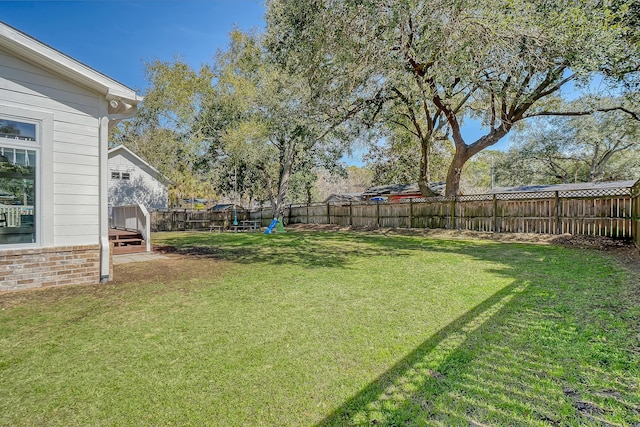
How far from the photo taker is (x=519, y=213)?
1149 cm

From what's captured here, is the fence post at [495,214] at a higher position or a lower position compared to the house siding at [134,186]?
lower

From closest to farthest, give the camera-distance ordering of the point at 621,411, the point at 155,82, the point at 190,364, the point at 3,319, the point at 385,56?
the point at 621,411 < the point at 190,364 < the point at 3,319 < the point at 385,56 < the point at 155,82

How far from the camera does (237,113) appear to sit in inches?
726

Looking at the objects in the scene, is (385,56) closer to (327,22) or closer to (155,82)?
(327,22)

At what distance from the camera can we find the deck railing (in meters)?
8.76

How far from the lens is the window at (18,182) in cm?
436

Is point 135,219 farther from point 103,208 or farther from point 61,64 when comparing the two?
point 61,64

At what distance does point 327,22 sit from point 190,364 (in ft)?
23.2

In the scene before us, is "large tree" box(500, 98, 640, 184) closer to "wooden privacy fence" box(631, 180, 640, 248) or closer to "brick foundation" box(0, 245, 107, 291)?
"wooden privacy fence" box(631, 180, 640, 248)

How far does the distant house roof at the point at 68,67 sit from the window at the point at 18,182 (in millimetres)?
916

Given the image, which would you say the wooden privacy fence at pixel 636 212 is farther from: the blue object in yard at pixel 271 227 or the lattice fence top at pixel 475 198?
the blue object in yard at pixel 271 227

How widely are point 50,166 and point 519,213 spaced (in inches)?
516

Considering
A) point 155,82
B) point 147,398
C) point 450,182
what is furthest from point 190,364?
point 155,82

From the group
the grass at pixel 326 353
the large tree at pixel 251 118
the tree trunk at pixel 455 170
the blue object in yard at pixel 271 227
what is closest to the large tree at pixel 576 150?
the tree trunk at pixel 455 170
